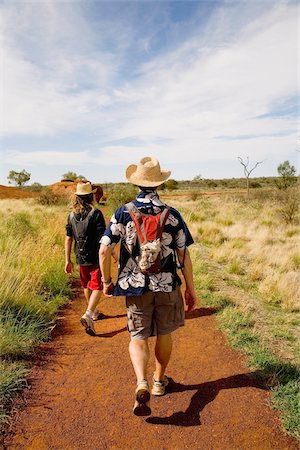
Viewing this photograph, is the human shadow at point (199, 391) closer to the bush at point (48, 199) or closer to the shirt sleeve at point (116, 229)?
the shirt sleeve at point (116, 229)

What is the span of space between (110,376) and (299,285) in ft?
14.8

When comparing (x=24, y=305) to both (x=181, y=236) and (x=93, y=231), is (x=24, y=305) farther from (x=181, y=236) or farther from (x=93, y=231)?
(x=181, y=236)

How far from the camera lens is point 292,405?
3141mm

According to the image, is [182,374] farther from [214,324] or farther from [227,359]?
[214,324]

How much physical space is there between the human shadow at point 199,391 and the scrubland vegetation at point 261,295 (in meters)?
0.19

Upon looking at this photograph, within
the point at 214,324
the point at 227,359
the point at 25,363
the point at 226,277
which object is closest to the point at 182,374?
the point at 227,359

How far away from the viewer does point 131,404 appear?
10.5ft

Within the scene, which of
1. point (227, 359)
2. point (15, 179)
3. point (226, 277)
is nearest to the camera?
point (227, 359)

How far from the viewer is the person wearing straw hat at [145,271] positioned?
289 cm

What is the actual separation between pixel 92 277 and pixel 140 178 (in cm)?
215

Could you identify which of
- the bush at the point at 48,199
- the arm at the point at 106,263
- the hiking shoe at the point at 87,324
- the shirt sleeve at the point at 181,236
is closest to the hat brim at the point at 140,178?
the shirt sleeve at the point at 181,236

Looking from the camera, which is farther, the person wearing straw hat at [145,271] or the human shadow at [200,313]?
the human shadow at [200,313]

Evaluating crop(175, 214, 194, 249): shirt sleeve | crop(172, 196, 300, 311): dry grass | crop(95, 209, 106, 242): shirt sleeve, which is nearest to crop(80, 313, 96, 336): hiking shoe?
crop(95, 209, 106, 242): shirt sleeve

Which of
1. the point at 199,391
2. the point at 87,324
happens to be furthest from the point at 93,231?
the point at 199,391
